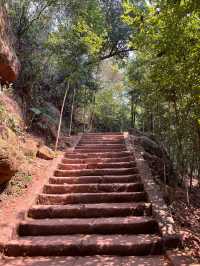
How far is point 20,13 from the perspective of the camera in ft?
33.7

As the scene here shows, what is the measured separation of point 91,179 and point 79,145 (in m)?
3.82

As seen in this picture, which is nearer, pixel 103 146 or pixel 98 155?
pixel 98 155

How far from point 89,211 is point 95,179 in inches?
57.0

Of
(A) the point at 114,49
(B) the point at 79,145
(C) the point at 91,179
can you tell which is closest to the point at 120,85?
(A) the point at 114,49

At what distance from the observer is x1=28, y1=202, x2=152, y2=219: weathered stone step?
17.6 feet

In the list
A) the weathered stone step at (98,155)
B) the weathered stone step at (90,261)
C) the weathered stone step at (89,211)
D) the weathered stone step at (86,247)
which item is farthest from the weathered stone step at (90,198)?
the weathered stone step at (98,155)

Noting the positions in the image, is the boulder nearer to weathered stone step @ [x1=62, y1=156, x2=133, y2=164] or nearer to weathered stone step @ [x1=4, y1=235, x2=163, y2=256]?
weathered stone step @ [x1=62, y1=156, x2=133, y2=164]

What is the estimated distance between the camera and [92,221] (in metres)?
5.06

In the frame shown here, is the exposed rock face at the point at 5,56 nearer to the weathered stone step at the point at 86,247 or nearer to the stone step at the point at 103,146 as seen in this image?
the stone step at the point at 103,146

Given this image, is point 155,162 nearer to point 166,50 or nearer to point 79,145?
point 79,145

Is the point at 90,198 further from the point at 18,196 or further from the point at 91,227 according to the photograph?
the point at 18,196

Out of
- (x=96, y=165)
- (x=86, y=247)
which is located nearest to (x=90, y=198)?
(x=86, y=247)

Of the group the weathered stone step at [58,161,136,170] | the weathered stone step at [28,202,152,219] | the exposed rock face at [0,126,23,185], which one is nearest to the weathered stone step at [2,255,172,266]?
the weathered stone step at [28,202,152,219]

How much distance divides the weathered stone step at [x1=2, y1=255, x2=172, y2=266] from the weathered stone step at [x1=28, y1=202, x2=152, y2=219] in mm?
1183
